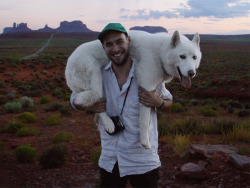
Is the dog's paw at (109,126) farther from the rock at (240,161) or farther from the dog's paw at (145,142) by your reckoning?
the rock at (240,161)

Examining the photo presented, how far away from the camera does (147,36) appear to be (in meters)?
3.55

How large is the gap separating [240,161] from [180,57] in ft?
15.0

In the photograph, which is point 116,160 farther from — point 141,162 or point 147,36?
point 147,36

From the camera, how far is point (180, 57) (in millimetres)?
3242

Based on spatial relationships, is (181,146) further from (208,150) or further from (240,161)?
(240,161)

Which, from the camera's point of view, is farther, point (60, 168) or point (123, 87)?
point (60, 168)

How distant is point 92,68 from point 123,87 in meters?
0.61

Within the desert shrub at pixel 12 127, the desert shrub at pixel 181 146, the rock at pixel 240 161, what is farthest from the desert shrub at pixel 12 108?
the rock at pixel 240 161

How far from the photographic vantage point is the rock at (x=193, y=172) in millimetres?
6570

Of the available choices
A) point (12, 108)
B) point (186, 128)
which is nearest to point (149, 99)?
point (186, 128)

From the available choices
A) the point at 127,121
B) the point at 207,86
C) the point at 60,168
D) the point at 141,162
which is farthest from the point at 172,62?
the point at 207,86

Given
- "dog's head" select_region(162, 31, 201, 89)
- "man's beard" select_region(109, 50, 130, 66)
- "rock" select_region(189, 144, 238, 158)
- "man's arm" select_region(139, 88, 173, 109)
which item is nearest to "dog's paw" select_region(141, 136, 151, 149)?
"man's arm" select_region(139, 88, 173, 109)

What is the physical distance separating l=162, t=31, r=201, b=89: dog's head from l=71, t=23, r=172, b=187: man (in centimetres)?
37

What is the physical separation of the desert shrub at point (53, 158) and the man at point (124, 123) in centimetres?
478
